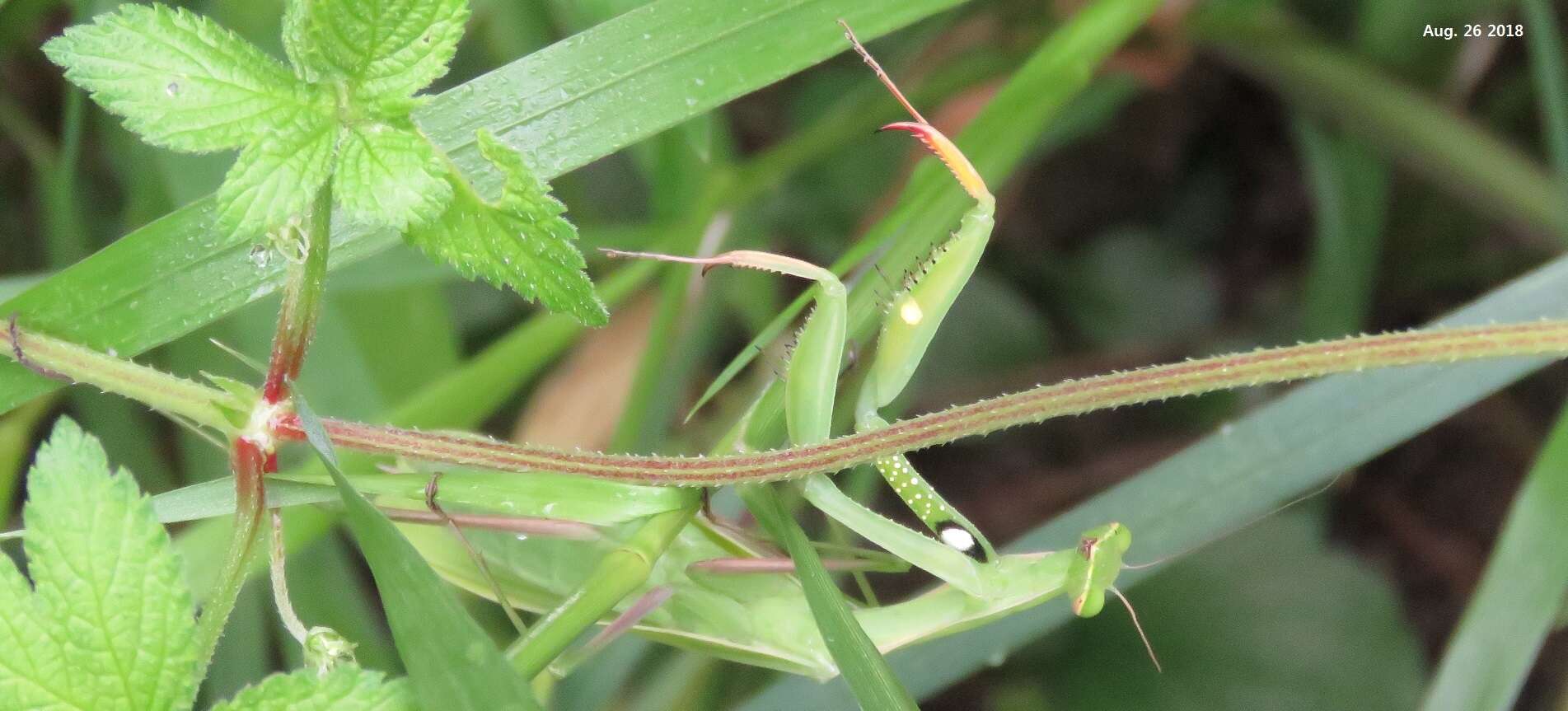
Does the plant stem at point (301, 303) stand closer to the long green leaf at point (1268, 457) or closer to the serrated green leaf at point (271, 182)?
the serrated green leaf at point (271, 182)

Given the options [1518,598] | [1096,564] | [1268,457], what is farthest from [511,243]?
[1518,598]

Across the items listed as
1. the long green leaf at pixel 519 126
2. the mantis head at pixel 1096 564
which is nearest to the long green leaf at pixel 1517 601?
the mantis head at pixel 1096 564

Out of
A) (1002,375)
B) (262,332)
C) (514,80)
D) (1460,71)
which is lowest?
(1002,375)

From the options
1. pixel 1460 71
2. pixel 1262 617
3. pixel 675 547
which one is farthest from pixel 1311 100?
pixel 675 547

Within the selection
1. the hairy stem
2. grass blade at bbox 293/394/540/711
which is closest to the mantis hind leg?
the hairy stem

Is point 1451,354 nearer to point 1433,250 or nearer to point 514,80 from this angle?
point 514,80

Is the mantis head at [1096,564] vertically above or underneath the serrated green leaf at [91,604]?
underneath
